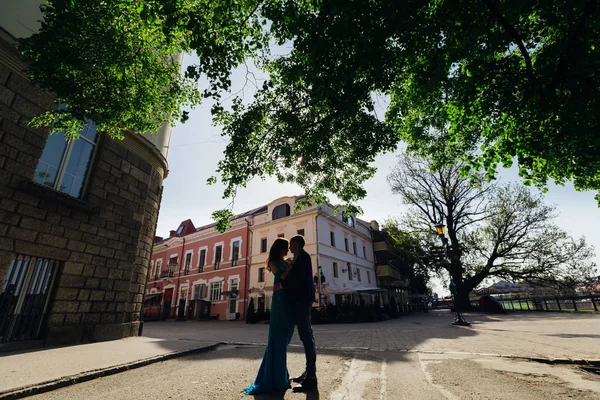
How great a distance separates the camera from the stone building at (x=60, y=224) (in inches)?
242

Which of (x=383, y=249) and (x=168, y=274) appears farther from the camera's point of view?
(x=383, y=249)

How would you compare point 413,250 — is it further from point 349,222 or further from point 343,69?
point 343,69

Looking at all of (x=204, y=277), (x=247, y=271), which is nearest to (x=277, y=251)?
(x=247, y=271)

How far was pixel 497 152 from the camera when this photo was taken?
6746mm

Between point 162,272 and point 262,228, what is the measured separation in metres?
13.8

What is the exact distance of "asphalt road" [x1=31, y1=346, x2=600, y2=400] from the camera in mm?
2912

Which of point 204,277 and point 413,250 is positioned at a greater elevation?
point 413,250

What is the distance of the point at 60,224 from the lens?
7.04 m

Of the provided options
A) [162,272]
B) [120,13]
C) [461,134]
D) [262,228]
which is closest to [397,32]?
[461,134]

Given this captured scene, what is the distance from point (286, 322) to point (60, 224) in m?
7.06

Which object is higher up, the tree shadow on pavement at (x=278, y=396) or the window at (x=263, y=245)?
the window at (x=263, y=245)

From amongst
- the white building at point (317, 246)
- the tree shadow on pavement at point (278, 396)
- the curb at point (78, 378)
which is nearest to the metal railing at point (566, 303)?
the white building at point (317, 246)

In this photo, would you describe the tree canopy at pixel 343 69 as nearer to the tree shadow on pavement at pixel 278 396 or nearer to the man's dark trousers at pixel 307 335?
the man's dark trousers at pixel 307 335

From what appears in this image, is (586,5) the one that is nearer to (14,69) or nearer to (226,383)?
(226,383)
